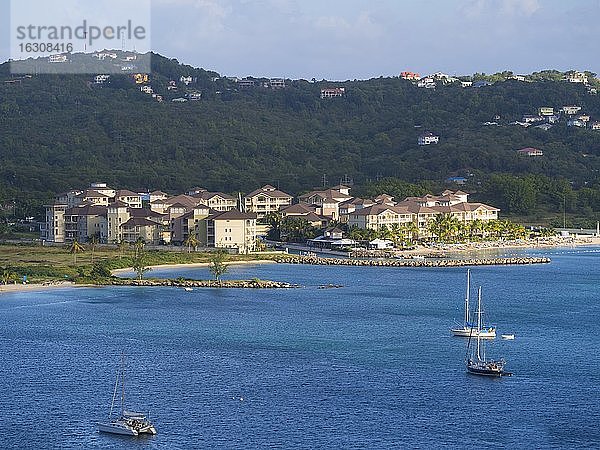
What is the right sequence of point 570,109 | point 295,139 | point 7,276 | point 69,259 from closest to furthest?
point 7,276, point 69,259, point 295,139, point 570,109

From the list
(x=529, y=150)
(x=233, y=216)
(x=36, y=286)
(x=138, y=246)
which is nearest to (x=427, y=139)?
(x=529, y=150)

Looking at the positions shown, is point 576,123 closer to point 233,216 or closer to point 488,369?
point 233,216

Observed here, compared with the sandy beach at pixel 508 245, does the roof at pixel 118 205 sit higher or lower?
higher

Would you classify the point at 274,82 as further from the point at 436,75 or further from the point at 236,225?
the point at 236,225

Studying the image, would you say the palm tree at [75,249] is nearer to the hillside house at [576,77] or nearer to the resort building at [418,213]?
the resort building at [418,213]

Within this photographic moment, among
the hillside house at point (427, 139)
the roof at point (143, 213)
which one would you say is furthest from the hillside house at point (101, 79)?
the roof at point (143, 213)

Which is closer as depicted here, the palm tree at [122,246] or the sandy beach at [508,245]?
the palm tree at [122,246]

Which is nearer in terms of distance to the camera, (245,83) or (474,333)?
(474,333)

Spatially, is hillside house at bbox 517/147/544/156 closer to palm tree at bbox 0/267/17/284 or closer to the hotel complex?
the hotel complex
